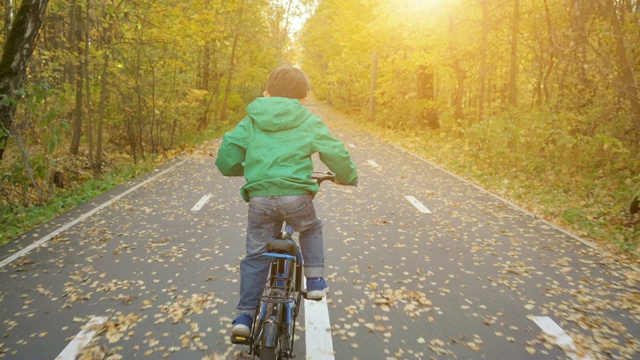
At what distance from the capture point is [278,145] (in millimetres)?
3359

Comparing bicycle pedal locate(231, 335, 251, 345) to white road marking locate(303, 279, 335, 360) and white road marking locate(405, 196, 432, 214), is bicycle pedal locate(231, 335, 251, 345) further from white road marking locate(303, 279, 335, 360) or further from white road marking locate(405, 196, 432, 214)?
white road marking locate(405, 196, 432, 214)

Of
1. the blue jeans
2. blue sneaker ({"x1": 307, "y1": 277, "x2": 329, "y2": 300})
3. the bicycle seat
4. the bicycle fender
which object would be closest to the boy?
the blue jeans

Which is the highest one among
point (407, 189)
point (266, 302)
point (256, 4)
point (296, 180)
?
point (256, 4)

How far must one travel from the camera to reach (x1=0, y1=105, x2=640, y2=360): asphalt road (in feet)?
13.8

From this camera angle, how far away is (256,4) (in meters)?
28.4

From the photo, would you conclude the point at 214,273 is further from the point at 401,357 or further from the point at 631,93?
the point at 631,93

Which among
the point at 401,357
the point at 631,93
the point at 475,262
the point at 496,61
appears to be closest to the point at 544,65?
the point at 496,61

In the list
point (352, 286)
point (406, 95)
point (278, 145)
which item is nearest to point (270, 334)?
point (278, 145)

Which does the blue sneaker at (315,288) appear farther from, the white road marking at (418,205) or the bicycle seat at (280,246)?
the white road marking at (418,205)

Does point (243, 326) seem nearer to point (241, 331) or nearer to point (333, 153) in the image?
point (241, 331)

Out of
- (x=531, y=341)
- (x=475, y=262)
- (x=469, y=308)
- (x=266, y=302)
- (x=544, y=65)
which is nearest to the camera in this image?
(x=266, y=302)

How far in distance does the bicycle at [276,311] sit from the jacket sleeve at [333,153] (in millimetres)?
624

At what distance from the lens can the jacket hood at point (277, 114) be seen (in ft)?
Result: 10.9

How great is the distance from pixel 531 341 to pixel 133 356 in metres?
3.32
